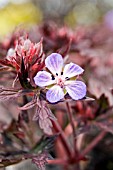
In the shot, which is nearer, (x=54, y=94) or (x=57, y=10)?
(x=54, y=94)

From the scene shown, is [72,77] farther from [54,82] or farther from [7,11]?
[7,11]

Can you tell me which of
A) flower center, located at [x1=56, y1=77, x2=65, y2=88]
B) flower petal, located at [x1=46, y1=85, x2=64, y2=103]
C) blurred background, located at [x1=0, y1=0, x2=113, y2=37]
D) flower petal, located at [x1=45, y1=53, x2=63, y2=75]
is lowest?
flower petal, located at [x1=46, y1=85, x2=64, y2=103]

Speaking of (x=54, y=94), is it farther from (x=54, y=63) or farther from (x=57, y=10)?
(x=57, y=10)

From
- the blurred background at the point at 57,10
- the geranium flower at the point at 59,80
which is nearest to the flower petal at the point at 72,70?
the geranium flower at the point at 59,80

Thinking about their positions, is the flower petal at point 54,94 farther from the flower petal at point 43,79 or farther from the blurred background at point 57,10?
the blurred background at point 57,10

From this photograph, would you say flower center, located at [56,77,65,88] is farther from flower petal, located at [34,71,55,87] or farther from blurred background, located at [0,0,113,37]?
blurred background, located at [0,0,113,37]

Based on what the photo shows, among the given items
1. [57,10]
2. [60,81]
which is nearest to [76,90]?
[60,81]

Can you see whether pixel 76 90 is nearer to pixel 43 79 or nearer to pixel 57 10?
pixel 43 79

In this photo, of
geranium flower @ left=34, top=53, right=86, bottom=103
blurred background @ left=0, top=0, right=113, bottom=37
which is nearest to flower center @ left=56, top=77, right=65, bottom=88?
geranium flower @ left=34, top=53, right=86, bottom=103

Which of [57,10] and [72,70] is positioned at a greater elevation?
[57,10]
